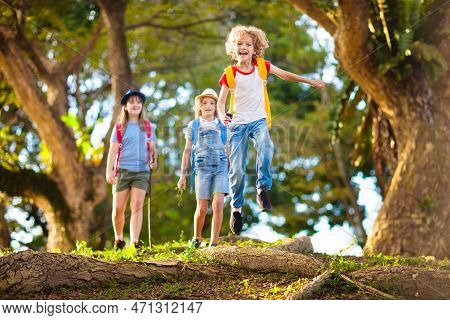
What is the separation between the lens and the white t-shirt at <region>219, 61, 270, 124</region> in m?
6.55

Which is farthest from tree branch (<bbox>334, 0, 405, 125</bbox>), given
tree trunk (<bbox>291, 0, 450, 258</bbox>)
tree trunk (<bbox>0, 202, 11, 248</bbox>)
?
tree trunk (<bbox>0, 202, 11, 248</bbox>)

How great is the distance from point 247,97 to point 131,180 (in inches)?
65.9

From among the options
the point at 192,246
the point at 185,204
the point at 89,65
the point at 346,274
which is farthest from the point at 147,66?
the point at 346,274

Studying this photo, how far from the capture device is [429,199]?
32.8 feet

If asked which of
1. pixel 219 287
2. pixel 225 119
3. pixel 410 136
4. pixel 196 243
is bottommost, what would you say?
pixel 219 287

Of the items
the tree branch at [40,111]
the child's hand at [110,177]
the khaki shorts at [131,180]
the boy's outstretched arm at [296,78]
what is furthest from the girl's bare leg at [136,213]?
the tree branch at [40,111]

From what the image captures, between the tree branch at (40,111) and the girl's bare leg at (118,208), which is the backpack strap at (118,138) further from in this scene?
the tree branch at (40,111)

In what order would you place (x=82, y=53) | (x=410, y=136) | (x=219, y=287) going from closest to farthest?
(x=219, y=287)
(x=410, y=136)
(x=82, y=53)

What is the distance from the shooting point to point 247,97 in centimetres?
656

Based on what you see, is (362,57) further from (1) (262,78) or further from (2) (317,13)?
(1) (262,78)

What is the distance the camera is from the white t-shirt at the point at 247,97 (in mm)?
6551

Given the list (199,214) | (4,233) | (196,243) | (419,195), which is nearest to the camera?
(199,214)

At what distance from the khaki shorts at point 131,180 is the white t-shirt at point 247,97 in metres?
1.36

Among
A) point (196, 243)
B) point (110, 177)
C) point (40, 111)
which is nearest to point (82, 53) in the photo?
point (40, 111)
